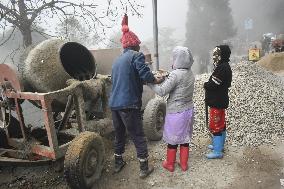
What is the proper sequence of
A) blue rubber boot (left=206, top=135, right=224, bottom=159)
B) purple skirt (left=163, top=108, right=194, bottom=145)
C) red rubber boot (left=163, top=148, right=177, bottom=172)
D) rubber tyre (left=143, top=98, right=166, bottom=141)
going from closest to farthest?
purple skirt (left=163, top=108, right=194, bottom=145)
red rubber boot (left=163, top=148, right=177, bottom=172)
blue rubber boot (left=206, top=135, right=224, bottom=159)
rubber tyre (left=143, top=98, right=166, bottom=141)

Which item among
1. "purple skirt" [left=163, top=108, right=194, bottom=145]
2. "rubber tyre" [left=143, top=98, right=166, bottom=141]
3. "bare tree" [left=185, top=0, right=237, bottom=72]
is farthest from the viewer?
"bare tree" [left=185, top=0, right=237, bottom=72]

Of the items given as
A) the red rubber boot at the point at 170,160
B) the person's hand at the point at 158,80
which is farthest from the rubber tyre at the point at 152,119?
the person's hand at the point at 158,80

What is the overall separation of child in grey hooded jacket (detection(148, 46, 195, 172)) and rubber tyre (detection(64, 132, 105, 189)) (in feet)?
3.38

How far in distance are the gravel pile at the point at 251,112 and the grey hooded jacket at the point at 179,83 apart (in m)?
1.68

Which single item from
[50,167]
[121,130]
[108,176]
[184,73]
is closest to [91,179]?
[108,176]

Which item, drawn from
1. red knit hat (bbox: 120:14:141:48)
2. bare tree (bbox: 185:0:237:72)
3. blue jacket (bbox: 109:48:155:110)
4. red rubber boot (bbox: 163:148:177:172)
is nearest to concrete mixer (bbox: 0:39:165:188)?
blue jacket (bbox: 109:48:155:110)

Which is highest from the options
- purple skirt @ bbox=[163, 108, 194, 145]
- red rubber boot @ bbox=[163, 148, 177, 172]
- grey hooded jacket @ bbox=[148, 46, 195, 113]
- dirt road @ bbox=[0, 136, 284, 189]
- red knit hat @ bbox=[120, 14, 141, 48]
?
red knit hat @ bbox=[120, 14, 141, 48]

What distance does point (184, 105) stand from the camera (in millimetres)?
4637

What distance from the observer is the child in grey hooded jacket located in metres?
4.54

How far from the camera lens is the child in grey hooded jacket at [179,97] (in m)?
4.54

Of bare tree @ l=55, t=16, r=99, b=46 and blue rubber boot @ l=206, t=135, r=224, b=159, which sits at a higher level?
bare tree @ l=55, t=16, r=99, b=46

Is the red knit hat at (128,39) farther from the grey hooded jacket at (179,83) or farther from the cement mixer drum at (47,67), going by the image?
the cement mixer drum at (47,67)

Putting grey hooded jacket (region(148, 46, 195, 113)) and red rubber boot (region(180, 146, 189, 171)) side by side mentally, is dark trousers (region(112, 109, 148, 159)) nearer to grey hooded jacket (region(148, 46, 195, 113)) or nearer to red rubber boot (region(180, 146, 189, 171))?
grey hooded jacket (region(148, 46, 195, 113))

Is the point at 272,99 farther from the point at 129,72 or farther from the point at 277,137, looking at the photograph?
the point at 129,72
